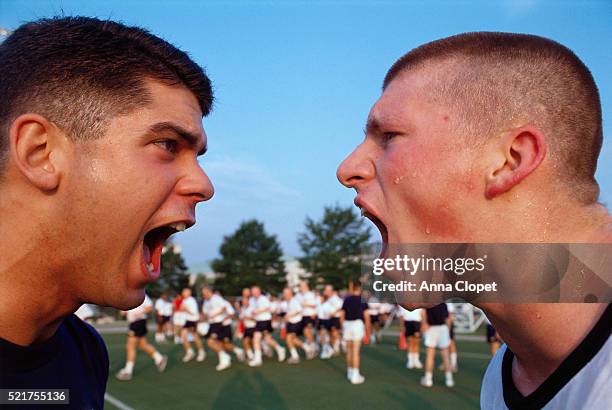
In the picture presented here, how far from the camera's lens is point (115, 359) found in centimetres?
2052

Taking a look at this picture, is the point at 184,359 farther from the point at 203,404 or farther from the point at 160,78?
the point at 160,78

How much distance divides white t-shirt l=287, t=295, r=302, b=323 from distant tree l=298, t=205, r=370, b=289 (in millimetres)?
45374

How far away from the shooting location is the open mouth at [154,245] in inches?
84.6

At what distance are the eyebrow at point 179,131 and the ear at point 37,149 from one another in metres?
0.36

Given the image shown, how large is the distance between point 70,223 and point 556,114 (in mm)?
1840

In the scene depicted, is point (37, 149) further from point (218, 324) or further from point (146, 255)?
point (218, 324)

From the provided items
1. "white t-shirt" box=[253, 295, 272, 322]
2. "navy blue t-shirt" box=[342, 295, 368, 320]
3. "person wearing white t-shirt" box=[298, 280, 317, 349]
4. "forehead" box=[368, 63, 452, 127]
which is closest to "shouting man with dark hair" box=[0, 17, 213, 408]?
"forehead" box=[368, 63, 452, 127]

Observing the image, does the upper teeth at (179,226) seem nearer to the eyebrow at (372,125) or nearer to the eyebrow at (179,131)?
the eyebrow at (179,131)

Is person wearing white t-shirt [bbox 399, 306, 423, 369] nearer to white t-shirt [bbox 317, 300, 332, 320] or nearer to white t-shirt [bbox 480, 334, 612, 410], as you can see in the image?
white t-shirt [bbox 317, 300, 332, 320]

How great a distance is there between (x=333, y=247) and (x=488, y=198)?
81.3m

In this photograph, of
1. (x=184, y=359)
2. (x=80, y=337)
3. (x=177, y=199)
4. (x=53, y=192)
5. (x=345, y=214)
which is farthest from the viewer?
Result: (x=345, y=214)

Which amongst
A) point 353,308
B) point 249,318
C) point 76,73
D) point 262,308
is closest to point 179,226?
point 76,73

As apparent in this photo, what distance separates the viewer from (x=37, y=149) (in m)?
1.92

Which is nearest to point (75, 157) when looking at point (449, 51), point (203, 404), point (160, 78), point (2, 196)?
point (2, 196)
